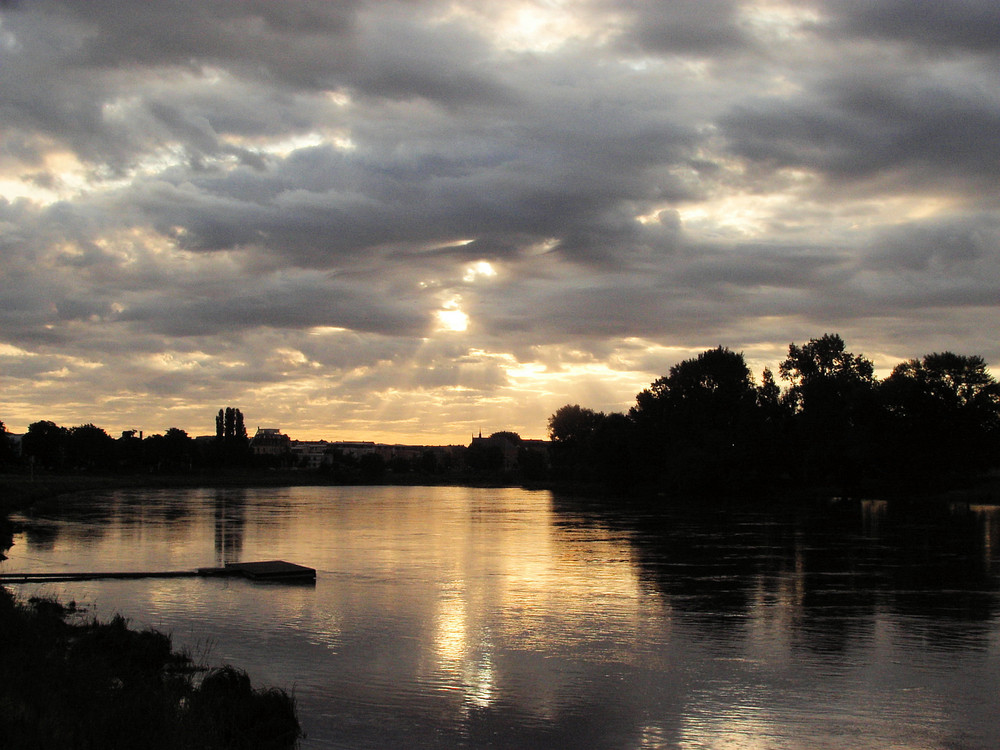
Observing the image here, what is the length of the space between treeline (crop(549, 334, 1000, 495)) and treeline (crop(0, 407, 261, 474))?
81835mm

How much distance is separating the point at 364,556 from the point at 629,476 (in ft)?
245

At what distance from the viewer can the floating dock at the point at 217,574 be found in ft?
90.8

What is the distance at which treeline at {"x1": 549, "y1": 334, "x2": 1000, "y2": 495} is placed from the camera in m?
85.4

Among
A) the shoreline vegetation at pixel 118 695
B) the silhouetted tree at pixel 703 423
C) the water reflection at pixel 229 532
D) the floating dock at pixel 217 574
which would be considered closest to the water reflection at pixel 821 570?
the shoreline vegetation at pixel 118 695

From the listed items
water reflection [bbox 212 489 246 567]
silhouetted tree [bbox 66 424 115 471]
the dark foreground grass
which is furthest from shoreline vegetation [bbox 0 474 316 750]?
silhouetted tree [bbox 66 424 115 471]

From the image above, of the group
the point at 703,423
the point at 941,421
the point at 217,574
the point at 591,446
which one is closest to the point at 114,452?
the point at 591,446

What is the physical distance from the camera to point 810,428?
94.7 meters

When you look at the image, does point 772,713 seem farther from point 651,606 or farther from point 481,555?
point 481,555

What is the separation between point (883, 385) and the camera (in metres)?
87.4

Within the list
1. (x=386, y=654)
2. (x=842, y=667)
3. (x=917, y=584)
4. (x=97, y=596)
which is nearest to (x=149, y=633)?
(x=386, y=654)

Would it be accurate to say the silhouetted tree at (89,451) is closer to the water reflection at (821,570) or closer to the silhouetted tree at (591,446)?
the silhouetted tree at (591,446)

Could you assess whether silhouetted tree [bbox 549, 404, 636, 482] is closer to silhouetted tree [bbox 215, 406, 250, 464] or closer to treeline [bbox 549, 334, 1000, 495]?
treeline [bbox 549, 334, 1000, 495]

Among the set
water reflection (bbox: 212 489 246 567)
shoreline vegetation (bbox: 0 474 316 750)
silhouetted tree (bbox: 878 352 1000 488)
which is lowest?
water reflection (bbox: 212 489 246 567)

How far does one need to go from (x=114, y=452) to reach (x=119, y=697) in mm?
157075
